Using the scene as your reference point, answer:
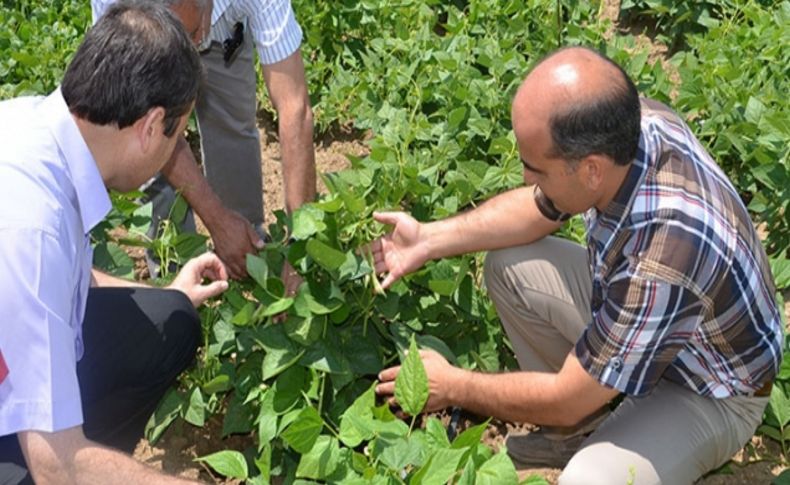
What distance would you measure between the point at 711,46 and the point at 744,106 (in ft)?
1.68

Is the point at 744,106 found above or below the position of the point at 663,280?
below

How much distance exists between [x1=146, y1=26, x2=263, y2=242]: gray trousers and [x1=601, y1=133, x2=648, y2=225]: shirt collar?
6.01ft

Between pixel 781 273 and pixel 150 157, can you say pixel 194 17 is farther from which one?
pixel 781 273

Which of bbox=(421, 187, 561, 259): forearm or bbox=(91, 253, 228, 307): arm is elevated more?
bbox=(421, 187, 561, 259): forearm

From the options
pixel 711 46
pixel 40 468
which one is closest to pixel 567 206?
pixel 40 468

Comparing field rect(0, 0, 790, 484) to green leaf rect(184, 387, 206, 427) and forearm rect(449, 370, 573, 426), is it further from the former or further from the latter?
forearm rect(449, 370, 573, 426)

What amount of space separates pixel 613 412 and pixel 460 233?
0.62 m

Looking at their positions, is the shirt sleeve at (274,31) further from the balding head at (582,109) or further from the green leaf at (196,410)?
the balding head at (582,109)

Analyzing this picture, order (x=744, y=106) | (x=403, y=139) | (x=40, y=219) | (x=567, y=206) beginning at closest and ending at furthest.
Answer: (x=40, y=219) → (x=567, y=206) → (x=403, y=139) → (x=744, y=106)

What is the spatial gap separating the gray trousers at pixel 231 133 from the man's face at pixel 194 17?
645 millimetres

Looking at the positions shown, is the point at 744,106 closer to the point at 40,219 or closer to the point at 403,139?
the point at 403,139

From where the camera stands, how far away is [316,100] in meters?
4.74

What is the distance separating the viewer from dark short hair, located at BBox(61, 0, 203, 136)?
234 centimetres

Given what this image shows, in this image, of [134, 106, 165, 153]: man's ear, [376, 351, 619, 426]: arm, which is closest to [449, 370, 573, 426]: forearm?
[376, 351, 619, 426]: arm
